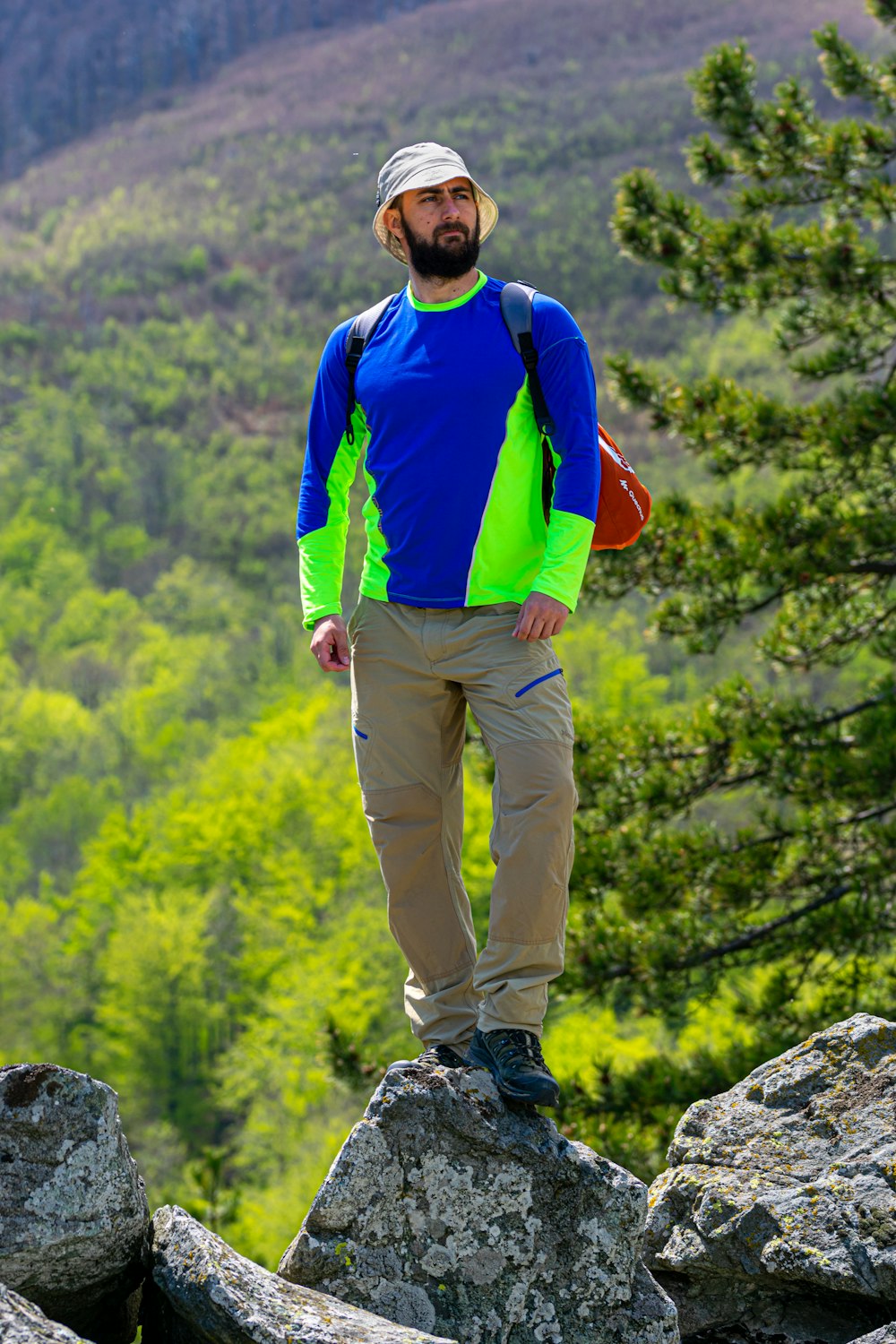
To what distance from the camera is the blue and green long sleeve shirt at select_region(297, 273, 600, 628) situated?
3.66 m

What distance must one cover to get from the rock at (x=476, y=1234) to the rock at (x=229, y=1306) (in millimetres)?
228

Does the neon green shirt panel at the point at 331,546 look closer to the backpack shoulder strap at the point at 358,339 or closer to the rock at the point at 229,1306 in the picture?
the backpack shoulder strap at the point at 358,339

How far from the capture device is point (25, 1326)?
8.23 feet

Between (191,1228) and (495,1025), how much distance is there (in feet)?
2.87

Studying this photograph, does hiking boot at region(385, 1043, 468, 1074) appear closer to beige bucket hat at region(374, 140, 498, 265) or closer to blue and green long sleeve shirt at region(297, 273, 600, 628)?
blue and green long sleeve shirt at region(297, 273, 600, 628)

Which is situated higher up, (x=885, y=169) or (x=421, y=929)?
(x=885, y=169)

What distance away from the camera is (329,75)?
175750 millimetres

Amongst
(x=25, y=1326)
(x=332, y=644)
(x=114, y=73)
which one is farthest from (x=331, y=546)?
(x=114, y=73)

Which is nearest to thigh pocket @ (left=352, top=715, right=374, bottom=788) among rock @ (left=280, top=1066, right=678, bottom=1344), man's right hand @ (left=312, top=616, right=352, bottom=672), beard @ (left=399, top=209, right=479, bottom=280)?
man's right hand @ (left=312, top=616, right=352, bottom=672)

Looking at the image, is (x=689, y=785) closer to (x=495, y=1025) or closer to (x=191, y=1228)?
(x=495, y=1025)

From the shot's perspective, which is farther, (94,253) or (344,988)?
(94,253)

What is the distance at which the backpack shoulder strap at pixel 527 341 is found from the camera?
3.69 m

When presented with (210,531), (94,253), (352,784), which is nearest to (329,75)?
(94,253)

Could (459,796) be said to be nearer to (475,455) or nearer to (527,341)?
(475,455)
